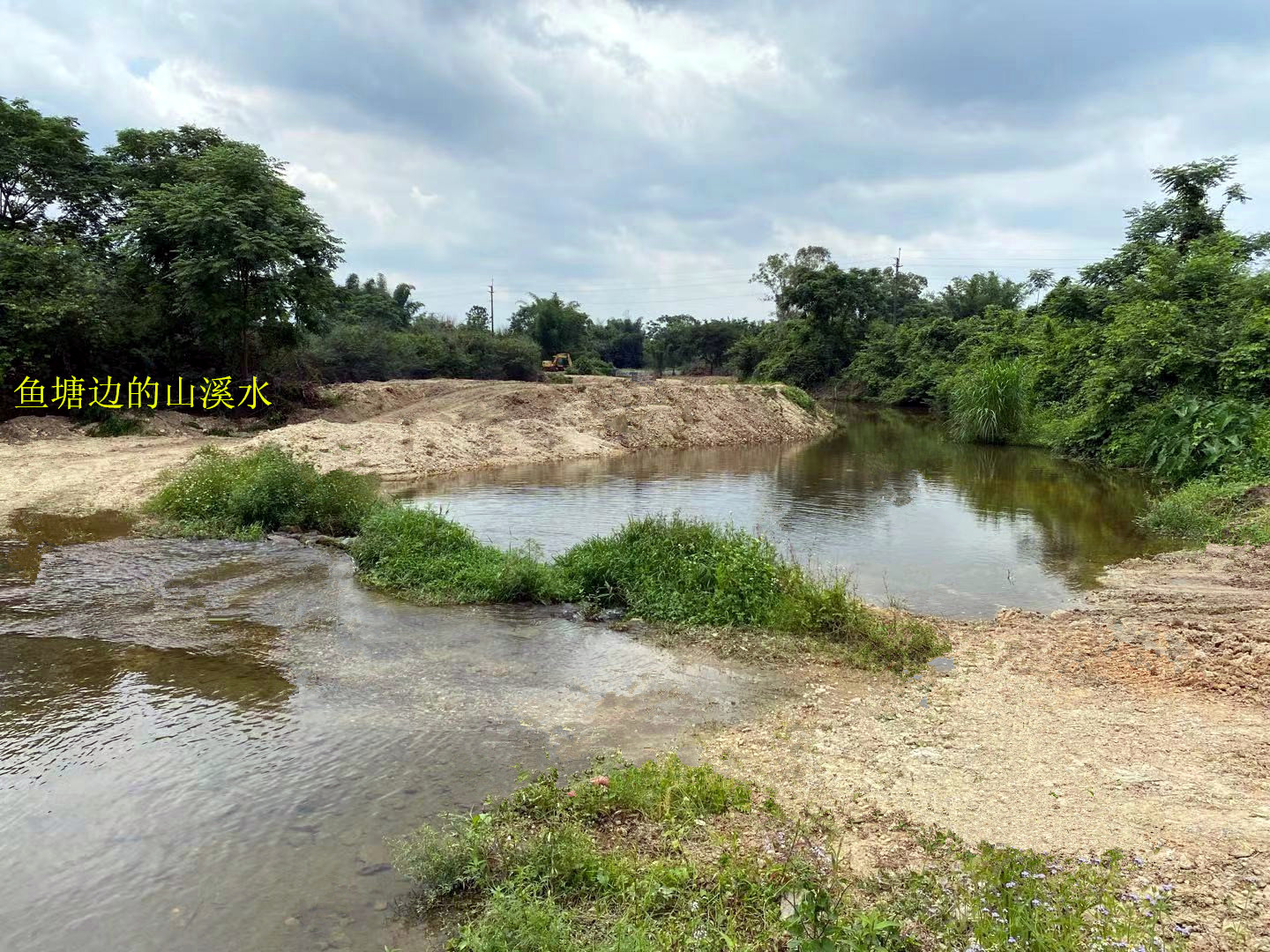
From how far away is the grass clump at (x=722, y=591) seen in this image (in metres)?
7.24

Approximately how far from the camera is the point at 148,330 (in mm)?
22359

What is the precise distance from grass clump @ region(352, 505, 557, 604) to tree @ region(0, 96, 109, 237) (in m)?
18.5

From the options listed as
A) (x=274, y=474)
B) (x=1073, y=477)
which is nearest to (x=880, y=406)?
(x=1073, y=477)

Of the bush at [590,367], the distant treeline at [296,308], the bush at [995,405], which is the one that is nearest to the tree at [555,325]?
the bush at [590,367]

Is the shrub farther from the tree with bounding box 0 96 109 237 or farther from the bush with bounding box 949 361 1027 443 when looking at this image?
the tree with bounding box 0 96 109 237

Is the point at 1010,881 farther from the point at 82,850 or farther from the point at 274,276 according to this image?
the point at 274,276

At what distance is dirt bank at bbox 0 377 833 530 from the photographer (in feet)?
46.6

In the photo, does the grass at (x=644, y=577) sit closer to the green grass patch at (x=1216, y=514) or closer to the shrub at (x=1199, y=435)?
the green grass patch at (x=1216, y=514)

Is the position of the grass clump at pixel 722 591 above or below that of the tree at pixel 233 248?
below

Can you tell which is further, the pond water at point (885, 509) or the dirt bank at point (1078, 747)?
the pond water at point (885, 509)

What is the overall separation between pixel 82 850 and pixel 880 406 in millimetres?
44872

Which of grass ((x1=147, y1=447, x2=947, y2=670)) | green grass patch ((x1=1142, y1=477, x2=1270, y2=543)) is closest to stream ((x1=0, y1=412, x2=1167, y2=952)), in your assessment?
grass ((x1=147, y1=447, x2=947, y2=670))

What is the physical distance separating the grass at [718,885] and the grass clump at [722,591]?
3.07 metres

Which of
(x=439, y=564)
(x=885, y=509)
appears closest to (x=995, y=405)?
(x=885, y=509)
